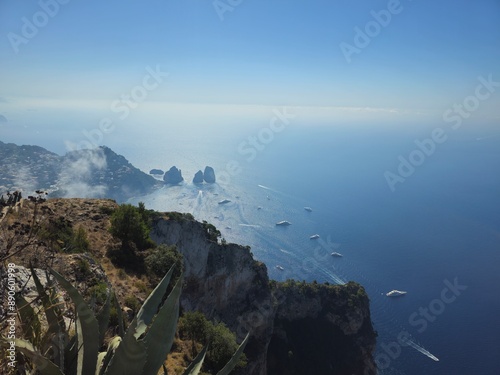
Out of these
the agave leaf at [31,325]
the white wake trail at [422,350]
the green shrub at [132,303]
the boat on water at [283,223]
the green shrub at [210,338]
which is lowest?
the white wake trail at [422,350]

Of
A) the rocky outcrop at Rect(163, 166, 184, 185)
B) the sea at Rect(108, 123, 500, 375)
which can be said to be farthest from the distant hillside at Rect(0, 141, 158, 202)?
the sea at Rect(108, 123, 500, 375)

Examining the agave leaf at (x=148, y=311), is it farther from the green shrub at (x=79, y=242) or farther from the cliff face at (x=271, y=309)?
the cliff face at (x=271, y=309)

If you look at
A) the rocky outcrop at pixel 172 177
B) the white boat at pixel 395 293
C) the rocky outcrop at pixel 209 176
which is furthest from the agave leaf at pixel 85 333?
the rocky outcrop at pixel 172 177

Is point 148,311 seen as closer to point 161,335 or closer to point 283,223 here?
point 161,335

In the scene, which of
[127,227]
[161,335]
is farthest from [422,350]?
[161,335]

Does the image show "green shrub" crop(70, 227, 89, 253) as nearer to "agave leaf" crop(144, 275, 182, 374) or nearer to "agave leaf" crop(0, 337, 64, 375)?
"agave leaf" crop(144, 275, 182, 374)

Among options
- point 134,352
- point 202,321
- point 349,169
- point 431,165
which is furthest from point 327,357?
point 431,165

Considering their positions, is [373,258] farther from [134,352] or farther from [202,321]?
[134,352]

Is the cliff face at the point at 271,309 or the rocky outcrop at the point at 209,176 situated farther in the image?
the rocky outcrop at the point at 209,176
